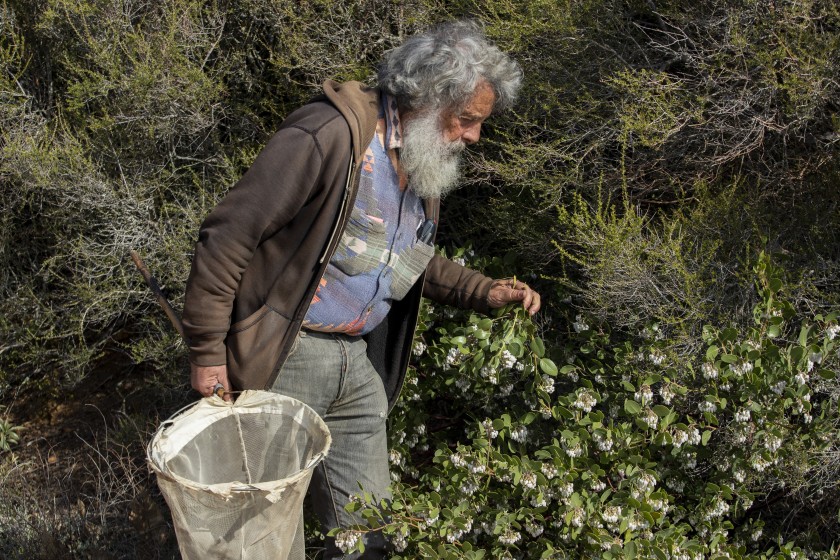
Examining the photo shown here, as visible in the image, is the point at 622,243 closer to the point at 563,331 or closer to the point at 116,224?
the point at 563,331

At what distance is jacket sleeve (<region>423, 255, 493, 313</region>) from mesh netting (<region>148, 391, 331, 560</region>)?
62 centimetres

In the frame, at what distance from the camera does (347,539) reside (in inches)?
105

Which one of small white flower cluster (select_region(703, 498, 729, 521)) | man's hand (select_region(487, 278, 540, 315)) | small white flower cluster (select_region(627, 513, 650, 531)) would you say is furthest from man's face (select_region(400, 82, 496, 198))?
small white flower cluster (select_region(703, 498, 729, 521))

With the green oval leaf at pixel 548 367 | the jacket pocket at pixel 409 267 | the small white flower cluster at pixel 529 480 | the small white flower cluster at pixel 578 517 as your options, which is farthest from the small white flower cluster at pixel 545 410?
the jacket pocket at pixel 409 267

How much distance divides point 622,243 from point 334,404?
107 cm

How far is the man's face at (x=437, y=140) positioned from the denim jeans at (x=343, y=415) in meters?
0.53

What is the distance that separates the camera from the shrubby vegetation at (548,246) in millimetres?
2711

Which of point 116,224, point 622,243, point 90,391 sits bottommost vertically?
point 90,391

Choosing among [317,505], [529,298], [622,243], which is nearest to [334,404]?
[317,505]

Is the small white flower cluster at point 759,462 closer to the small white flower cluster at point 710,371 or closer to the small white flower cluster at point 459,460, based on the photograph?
the small white flower cluster at point 710,371

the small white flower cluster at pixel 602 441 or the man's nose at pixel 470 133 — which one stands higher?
the man's nose at pixel 470 133

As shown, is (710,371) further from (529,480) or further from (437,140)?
(437,140)

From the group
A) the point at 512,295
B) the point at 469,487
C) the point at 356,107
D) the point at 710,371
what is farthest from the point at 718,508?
the point at 356,107

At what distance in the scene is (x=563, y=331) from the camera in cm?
345
